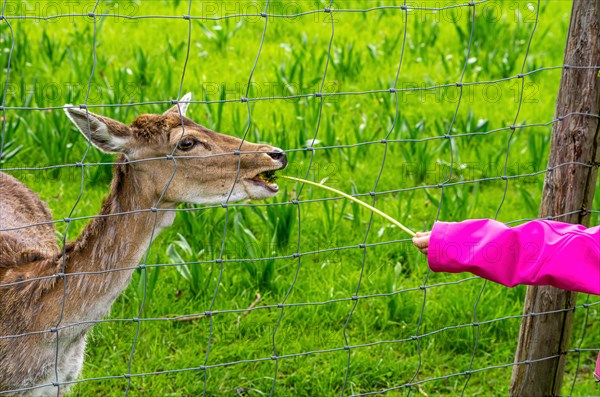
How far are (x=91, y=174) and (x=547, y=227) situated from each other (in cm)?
327

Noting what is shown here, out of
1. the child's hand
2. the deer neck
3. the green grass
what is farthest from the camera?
the green grass

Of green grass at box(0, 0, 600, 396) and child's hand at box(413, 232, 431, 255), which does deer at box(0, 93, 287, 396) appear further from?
child's hand at box(413, 232, 431, 255)

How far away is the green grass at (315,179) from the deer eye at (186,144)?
306mm

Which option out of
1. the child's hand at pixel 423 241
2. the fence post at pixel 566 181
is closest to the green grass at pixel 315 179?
the fence post at pixel 566 181

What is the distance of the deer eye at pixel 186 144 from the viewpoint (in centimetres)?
373

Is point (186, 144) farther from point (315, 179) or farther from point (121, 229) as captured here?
point (315, 179)

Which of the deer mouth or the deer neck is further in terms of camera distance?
the deer mouth

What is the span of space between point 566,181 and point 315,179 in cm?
214

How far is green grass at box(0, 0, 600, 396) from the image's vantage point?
4383mm

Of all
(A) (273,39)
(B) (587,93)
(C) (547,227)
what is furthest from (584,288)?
(A) (273,39)

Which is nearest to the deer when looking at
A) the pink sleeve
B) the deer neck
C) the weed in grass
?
the deer neck

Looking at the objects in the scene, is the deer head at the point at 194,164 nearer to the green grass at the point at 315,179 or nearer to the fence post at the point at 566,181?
the green grass at the point at 315,179

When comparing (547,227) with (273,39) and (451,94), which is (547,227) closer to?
(451,94)

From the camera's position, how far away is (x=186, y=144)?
375 cm
